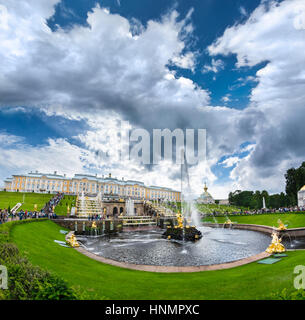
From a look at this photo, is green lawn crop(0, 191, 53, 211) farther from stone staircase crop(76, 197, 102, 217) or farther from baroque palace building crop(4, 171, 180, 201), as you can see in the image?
baroque palace building crop(4, 171, 180, 201)

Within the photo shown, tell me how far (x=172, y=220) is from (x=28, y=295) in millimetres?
42401

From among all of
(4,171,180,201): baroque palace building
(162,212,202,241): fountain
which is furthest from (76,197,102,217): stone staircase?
(4,171,180,201): baroque palace building

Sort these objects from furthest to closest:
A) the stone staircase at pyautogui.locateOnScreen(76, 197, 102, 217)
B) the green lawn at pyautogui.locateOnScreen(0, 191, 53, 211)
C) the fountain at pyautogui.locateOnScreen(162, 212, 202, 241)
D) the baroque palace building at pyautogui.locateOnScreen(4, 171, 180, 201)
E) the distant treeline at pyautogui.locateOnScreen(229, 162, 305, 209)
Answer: the baroque palace building at pyautogui.locateOnScreen(4, 171, 180, 201)
the distant treeline at pyautogui.locateOnScreen(229, 162, 305, 209)
the stone staircase at pyautogui.locateOnScreen(76, 197, 102, 217)
the green lawn at pyautogui.locateOnScreen(0, 191, 53, 211)
the fountain at pyautogui.locateOnScreen(162, 212, 202, 241)

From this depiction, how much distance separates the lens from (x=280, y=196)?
9969 cm

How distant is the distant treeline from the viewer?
221ft

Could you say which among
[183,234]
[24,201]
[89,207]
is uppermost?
[24,201]

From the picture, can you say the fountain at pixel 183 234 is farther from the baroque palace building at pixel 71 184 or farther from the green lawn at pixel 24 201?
the baroque palace building at pixel 71 184

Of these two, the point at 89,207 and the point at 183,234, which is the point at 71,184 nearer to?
the point at 89,207

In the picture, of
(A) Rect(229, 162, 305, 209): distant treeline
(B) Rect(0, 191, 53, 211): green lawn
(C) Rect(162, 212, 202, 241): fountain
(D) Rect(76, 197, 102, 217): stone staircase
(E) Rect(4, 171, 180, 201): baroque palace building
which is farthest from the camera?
(E) Rect(4, 171, 180, 201): baroque palace building


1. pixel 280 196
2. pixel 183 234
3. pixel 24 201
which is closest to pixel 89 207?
pixel 24 201

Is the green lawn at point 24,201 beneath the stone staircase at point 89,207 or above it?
above

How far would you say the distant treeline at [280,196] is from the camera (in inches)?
2657

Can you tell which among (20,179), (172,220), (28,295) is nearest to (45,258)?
(28,295)

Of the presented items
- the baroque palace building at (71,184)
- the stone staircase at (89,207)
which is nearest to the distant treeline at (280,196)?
the baroque palace building at (71,184)
